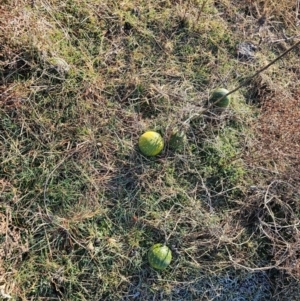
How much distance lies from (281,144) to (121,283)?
1906 mm

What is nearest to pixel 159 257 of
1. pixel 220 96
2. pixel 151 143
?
pixel 151 143

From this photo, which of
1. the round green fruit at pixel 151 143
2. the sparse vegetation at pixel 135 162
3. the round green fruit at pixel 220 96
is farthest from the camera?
the round green fruit at pixel 220 96

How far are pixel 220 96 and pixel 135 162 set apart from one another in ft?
3.22

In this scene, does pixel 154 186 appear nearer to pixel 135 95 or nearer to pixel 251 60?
pixel 135 95

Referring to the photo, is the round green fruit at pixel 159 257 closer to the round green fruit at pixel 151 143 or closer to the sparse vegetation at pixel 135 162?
the sparse vegetation at pixel 135 162

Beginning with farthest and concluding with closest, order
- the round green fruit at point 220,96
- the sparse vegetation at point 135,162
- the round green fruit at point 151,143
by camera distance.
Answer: the round green fruit at point 220,96 → the round green fruit at point 151,143 → the sparse vegetation at point 135,162

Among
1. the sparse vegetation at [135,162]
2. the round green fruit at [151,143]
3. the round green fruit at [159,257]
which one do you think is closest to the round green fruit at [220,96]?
the sparse vegetation at [135,162]

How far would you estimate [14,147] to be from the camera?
3336 mm

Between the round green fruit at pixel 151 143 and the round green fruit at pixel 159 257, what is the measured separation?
76 centimetres

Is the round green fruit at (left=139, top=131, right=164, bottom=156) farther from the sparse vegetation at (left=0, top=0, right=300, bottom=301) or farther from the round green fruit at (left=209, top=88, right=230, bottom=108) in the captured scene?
the round green fruit at (left=209, top=88, right=230, bottom=108)

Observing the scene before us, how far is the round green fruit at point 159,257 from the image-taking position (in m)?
3.26

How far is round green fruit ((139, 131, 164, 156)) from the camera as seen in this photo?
345 centimetres

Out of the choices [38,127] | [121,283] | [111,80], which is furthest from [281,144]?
[38,127]

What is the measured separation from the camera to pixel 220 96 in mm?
3775
